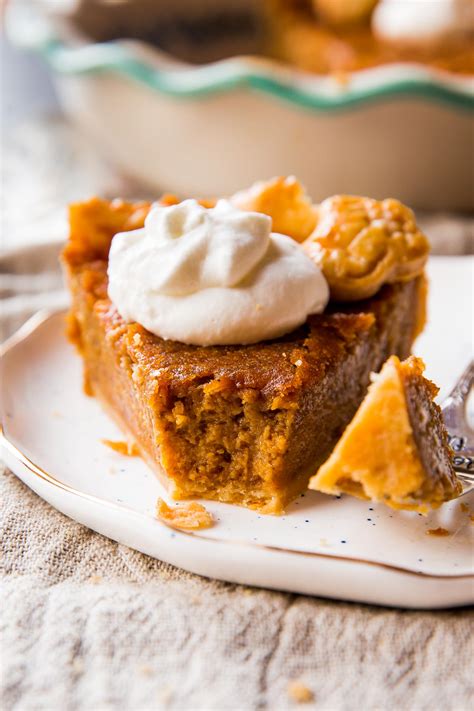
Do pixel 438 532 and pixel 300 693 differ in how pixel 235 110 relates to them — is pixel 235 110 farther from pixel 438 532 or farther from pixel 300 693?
pixel 300 693

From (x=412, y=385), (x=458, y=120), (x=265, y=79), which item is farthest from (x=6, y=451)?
(x=458, y=120)

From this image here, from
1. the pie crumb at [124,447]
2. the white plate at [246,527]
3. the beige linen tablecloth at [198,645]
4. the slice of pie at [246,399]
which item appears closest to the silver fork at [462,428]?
the white plate at [246,527]

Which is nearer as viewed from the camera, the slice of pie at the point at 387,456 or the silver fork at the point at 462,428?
the slice of pie at the point at 387,456

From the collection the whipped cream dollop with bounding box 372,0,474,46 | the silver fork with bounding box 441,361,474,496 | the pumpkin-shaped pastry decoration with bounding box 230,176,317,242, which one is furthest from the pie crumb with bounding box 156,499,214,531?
the whipped cream dollop with bounding box 372,0,474,46

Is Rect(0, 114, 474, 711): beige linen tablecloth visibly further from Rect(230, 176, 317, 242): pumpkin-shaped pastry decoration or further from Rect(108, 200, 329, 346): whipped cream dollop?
Rect(230, 176, 317, 242): pumpkin-shaped pastry decoration

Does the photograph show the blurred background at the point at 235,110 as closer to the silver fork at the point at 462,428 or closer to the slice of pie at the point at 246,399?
the slice of pie at the point at 246,399

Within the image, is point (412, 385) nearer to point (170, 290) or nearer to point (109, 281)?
point (170, 290)
